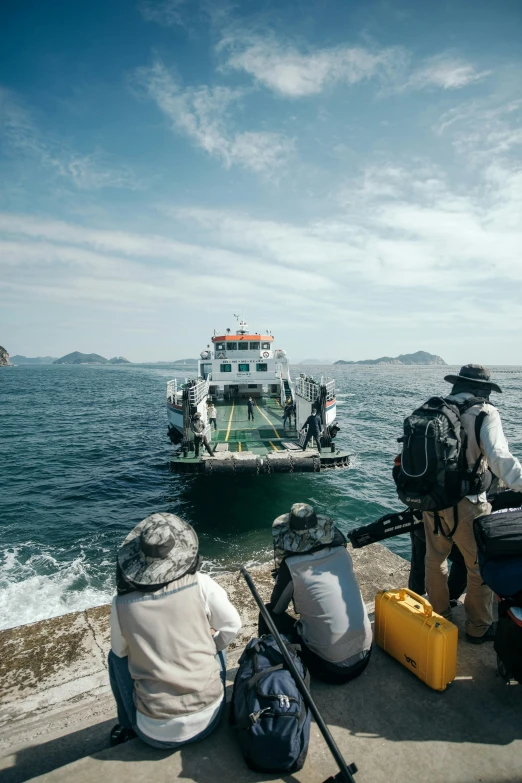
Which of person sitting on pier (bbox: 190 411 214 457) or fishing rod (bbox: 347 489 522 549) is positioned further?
person sitting on pier (bbox: 190 411 214 457)

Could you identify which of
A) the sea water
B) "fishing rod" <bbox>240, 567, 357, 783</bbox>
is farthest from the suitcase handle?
the sea water

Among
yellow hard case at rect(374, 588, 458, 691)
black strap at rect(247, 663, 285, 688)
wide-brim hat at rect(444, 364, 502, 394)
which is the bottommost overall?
yellow hard case at rect(374, 588, 458, 691)

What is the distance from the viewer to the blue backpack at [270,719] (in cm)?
233

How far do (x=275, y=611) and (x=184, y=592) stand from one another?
1061 millimetres

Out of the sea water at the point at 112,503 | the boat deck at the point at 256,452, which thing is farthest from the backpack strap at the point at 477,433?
the boat deck at the point at 256,452

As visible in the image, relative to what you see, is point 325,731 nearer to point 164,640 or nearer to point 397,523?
point 164,640

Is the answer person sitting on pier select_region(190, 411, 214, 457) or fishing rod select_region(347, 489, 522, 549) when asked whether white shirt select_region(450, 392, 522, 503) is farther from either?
person sitting on pier select_region(190, 411, 214, 457)

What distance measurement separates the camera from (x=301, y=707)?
2.44 metres

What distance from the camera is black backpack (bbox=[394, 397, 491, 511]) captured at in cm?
321

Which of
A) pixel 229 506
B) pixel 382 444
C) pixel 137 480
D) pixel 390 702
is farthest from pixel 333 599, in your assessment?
pixel 382 444

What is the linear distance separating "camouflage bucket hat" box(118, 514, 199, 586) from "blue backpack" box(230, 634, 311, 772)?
86 centimetres

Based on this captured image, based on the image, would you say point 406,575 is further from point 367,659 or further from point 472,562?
point 367,659

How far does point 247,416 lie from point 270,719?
20.8 metres

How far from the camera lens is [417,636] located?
3154mm
